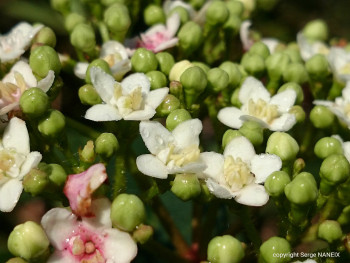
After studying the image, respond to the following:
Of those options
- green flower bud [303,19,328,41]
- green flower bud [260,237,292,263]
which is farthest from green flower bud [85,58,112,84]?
green flower bud [303,19,328,41]

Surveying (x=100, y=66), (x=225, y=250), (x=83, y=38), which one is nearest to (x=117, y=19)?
(x=83, y=38)

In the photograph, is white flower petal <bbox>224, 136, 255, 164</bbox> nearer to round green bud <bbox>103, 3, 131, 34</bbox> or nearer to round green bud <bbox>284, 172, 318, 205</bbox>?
round green bud <bbox>284, 172, 318, 205</bbox>

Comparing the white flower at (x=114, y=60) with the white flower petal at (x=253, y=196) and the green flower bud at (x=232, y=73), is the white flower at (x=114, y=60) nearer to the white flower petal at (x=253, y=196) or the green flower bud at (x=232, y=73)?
the green flower bud at (x=232, y=73)

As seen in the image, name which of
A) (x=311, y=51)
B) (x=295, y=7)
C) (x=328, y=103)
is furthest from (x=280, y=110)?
(x=295, y=7)

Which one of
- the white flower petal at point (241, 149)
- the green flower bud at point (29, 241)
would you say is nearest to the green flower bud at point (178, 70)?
the white flower petal at point (241, 149)

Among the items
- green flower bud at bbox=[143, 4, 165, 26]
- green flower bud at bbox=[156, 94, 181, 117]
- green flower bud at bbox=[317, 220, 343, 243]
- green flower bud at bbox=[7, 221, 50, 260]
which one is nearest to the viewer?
green flower bud at bbox=[7, 221, 50, 260]

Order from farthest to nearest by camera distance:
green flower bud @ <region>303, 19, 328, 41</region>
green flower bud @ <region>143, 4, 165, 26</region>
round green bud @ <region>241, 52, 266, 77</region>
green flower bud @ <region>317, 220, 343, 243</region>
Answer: green flower bud @ <region>303, 19, 328, 41</region>, green flower bud @ <region>143, 4, 165, 26</region>, round green bud @ <region>241, 52, 266, 77</region>, green flower bud @ <region>317, 220, 343, 243</region>
